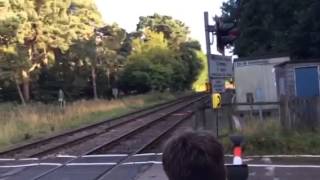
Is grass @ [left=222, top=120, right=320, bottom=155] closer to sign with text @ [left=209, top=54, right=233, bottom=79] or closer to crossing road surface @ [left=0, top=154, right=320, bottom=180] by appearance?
crossing road surface @ [left=0, top=154, right=320, bottom=180]

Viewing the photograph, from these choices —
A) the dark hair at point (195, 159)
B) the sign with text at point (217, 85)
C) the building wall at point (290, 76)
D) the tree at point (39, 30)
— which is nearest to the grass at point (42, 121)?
the sign with text at point (217, 85)

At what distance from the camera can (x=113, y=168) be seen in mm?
15648

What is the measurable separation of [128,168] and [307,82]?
45.9ft

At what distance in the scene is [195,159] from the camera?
3.12 metres

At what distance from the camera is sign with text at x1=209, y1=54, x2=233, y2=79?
16828 millimetres

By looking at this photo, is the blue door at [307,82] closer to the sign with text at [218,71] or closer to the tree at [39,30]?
the sign with text at [218,71]

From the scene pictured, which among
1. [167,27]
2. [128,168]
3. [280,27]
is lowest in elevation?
[128,168]

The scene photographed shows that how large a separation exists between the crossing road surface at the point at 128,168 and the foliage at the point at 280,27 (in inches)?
648

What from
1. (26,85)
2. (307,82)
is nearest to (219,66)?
(307,82)

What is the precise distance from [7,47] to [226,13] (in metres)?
20.0

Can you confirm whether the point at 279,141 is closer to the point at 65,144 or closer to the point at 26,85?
the point at 65,144

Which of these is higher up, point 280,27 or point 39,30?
point 39,30

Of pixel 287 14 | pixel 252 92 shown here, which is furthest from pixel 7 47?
pixel 252 92

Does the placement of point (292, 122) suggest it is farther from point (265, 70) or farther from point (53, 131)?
point (53, 131)
